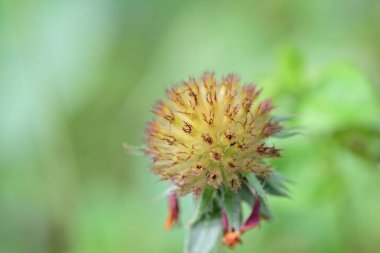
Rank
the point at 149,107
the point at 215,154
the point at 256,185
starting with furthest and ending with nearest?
→ the point at 149,107 < the point at 215,154 < the point at 256,185

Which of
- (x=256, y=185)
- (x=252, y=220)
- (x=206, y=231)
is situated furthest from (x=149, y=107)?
(x=256, y=185)

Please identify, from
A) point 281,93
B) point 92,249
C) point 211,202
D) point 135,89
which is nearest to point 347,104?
point 281,93

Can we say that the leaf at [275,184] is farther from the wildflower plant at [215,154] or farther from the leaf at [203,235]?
the leaf at [203,235]

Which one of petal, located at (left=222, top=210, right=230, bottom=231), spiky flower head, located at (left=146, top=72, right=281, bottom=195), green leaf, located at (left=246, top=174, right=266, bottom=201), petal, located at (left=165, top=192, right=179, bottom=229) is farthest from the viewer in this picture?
petal, located at (left=165, top=192, right=179, bottom=229)

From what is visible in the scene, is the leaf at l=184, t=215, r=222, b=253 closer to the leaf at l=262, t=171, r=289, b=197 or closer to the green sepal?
the green sepal

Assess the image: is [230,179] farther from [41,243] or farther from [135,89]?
[135,89]

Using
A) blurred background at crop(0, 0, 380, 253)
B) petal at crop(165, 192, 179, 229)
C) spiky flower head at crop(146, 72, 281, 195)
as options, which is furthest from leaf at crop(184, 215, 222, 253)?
blurred background at crop(0, 0, 380, 253)

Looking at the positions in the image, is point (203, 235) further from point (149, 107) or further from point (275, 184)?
point (149, 107)
